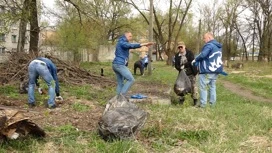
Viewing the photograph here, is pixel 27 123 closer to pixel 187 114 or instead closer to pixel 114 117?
pixel 114 117

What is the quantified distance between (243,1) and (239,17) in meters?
2.02

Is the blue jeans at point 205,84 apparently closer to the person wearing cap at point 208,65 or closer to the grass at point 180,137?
the person wearing cap at point 208,65

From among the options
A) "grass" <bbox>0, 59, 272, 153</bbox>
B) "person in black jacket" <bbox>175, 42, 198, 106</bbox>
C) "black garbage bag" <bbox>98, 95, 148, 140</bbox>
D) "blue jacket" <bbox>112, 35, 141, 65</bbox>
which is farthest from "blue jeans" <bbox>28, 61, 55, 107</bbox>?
"person in black jacket" <bbox>175, 42, 198, 106</bbox>

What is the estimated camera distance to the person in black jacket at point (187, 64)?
8570 millimetres

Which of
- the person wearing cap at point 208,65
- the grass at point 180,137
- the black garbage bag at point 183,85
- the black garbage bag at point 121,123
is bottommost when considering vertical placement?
the grass at point 180,137

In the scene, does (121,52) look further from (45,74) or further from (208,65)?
(208,65)

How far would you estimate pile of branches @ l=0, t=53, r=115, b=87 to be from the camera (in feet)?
40.1

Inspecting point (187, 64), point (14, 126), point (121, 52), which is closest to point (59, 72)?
point (121, 52)

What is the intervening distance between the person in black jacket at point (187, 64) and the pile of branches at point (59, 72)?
510cm

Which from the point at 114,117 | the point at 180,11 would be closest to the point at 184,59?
the point at 114,117

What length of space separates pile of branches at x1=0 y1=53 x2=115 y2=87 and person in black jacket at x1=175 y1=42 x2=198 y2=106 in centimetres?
510

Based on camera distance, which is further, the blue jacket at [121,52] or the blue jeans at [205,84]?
the blue jacket at [121,52]

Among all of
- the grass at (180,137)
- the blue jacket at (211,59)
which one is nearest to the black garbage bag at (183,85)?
the blue jacket at (211,59)

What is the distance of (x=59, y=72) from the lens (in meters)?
13.5
